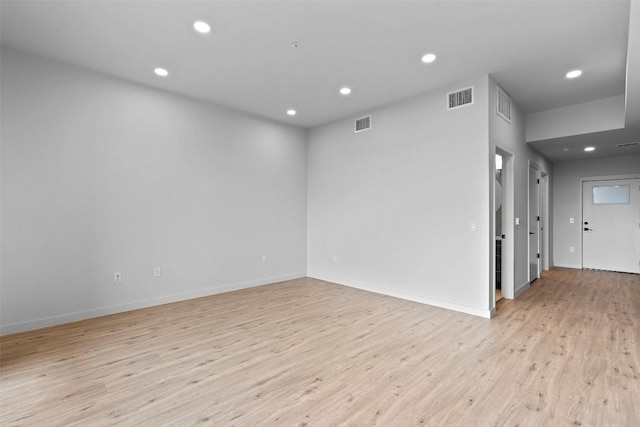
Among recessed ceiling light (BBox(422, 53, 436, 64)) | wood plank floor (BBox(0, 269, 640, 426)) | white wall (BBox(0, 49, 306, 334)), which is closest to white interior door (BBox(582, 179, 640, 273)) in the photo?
wood plank floor (BBox(0, 269, 640, 426))

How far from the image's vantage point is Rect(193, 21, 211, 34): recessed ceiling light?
2.80 metres

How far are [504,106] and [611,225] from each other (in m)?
4.85

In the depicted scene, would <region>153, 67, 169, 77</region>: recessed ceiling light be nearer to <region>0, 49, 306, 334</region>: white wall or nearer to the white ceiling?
the white ceiling

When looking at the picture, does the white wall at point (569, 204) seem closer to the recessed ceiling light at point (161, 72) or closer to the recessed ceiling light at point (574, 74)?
the recessed ceiling light at point (574, 74)

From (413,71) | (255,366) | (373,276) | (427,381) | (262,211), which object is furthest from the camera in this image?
(262,211)

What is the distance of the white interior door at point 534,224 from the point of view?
5.71 m

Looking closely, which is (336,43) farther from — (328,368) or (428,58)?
(328,368)

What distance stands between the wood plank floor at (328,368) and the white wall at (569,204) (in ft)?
11.4

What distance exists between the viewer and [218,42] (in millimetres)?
3100

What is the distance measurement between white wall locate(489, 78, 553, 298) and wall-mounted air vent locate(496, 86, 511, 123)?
0.07m

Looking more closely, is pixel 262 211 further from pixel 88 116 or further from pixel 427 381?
pixel 427 381

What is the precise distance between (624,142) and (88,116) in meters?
8.24

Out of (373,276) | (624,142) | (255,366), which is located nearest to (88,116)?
(255,366)

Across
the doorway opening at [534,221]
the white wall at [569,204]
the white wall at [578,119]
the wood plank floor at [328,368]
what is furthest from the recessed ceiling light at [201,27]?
the white wall at [569,204]
